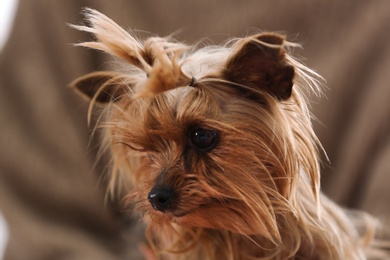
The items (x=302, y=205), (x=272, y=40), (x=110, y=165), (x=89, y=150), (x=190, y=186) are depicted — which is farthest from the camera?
(x=89, y=150)

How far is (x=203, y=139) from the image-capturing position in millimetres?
1026

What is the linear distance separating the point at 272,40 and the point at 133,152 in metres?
0.42

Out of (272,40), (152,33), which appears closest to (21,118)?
(152,33)

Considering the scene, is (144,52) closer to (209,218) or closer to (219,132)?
(219,132)

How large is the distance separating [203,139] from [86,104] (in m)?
0.81

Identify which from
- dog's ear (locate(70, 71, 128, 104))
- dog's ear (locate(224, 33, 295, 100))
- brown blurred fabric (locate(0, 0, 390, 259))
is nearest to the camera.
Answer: dog's ear (locate(224, 33, 295, 100))

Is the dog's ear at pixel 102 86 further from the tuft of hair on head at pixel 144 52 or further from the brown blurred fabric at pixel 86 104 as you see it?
the brown blurred fabric at pixel 86 104

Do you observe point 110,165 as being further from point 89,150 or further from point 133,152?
point 89,150

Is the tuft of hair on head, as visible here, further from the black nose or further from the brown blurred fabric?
the brown blurred fabric

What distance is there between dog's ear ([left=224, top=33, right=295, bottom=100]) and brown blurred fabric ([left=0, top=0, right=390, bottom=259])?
70cm

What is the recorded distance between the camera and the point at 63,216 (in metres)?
1.85

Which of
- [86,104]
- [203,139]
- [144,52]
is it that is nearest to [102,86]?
[144,52]

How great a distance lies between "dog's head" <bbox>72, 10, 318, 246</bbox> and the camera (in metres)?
1.00

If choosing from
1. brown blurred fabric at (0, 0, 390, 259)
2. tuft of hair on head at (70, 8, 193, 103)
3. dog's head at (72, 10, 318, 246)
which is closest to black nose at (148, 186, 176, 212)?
dog's head at (72, 10, 318, 246)
